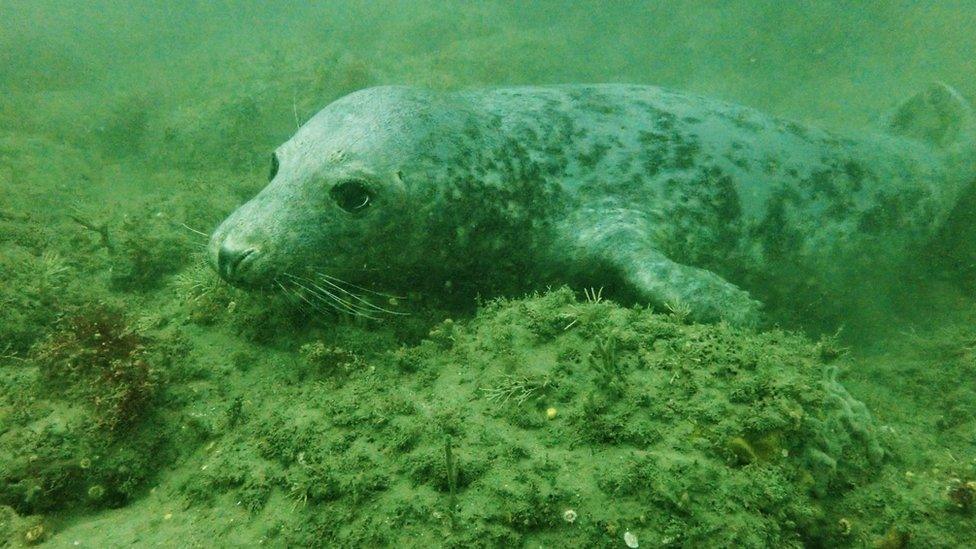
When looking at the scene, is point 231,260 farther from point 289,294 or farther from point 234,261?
point 289,294

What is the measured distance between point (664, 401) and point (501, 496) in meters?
0.79

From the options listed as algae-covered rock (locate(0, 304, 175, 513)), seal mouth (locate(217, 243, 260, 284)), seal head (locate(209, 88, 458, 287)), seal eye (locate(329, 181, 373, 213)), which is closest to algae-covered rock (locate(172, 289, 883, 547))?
algae-covered rock (locate(0, 304, 175, 513))

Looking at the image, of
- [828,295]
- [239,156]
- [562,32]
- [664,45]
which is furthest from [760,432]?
[562,32]

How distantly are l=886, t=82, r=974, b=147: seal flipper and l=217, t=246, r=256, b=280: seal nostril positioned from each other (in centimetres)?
704

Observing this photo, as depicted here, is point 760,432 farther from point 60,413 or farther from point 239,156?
point 239,156

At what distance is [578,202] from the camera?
3996mm

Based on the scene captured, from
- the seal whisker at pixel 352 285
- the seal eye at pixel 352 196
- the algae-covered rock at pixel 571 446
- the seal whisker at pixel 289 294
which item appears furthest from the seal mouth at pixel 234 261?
the algae-covered rock at pixel 571 446

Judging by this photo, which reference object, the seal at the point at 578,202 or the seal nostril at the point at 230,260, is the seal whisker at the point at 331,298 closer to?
the seal at the point at 578,202

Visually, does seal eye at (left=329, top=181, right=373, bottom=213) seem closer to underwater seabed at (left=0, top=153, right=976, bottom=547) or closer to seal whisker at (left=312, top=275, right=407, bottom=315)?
seal whisker at (left=312, top=275, right=407, bottom=315)

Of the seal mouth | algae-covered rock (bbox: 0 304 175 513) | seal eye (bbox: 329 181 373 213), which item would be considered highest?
seal eye (bbox: 329 181 373 213)

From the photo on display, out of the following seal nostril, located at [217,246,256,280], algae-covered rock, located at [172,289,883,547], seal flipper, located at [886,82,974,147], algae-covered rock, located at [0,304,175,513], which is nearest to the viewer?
algae-covered rock, located at [172,289,883,547]

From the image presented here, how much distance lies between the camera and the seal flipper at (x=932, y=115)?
5934 mm

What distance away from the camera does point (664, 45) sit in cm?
1800

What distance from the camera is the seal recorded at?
3330 millimetres
